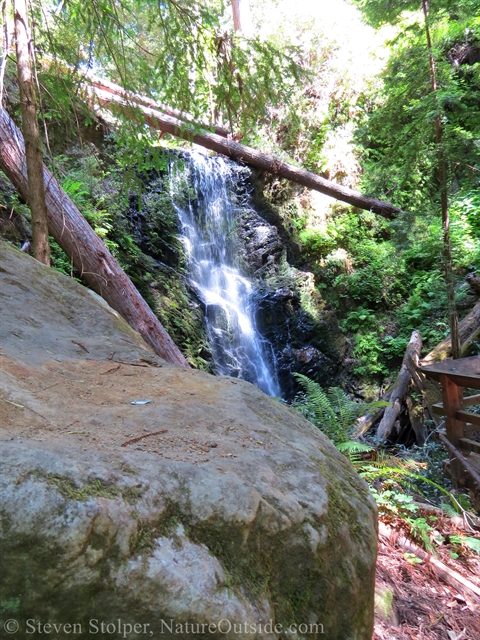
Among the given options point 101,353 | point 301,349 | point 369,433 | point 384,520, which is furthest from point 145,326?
point 301,349

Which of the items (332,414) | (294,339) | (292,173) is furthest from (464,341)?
(292,173)

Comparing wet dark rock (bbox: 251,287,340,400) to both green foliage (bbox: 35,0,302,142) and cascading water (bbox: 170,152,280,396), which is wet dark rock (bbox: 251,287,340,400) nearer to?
cascading water (bbox: 170,152,280,396)

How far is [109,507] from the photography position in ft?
3.42

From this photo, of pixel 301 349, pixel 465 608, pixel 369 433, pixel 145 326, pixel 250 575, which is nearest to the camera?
pixel 250 575

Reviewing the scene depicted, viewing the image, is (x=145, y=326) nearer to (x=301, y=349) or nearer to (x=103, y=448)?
(x=103, y=448)

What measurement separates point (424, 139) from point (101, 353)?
6151 mm

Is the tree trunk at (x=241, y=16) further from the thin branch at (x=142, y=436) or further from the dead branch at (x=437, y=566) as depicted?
the thin branch at (x=142, y=436)

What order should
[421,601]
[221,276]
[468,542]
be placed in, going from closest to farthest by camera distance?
[421,601]
[468,542]
[221,276]

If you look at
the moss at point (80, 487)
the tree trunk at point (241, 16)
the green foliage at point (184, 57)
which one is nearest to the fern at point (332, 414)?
the green foliage at point (184, 57)

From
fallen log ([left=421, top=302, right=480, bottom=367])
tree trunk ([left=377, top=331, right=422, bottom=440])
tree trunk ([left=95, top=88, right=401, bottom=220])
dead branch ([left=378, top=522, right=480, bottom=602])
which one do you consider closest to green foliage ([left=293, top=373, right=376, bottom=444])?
tree trunk ([left=377, top=331, right=422, bottom=440])

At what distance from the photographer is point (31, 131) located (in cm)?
399

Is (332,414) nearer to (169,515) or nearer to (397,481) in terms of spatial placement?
(397,481)

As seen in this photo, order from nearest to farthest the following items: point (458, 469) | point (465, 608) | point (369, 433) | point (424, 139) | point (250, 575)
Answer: point (250, 575), point (465, 608), point (458, 469), point (424, 139), point (369, 433)

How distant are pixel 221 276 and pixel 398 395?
5369mm
